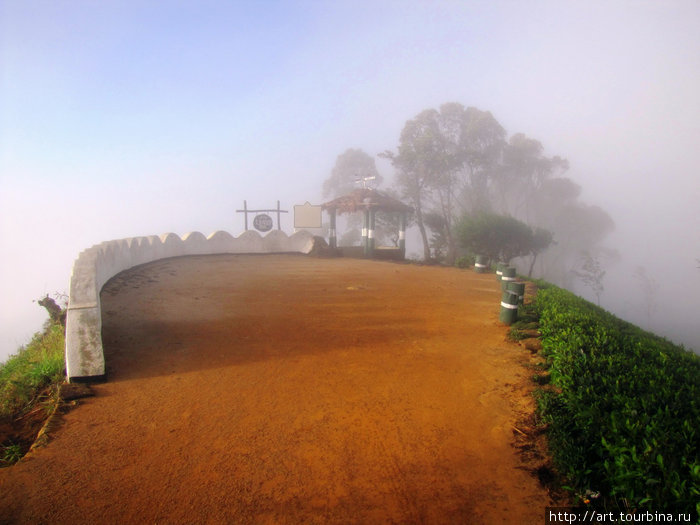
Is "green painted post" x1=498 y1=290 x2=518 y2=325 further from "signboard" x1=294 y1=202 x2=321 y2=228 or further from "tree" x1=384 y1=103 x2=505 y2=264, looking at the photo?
"tree" x1=384 y1=103 x2=505 y2=264

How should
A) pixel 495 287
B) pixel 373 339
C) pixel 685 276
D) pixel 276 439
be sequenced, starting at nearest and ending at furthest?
1. pixel 276 439
2. pixel 373 339
3. pixel 495 287
4. pixel 685 276

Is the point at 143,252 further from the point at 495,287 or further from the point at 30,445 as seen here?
the point at 495,287

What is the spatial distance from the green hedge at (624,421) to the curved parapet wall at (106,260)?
5101mm

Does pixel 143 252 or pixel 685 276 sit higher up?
pixel 143 252

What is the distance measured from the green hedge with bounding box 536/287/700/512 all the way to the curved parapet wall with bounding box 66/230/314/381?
5.10 meters

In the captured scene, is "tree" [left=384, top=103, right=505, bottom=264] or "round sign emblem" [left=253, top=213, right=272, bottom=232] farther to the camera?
"tree" [left=384, top=103, right=505, bottom=264]

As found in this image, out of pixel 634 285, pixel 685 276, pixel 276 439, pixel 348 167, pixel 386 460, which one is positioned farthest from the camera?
pixel 685 276

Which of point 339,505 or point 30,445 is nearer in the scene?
point 339,505

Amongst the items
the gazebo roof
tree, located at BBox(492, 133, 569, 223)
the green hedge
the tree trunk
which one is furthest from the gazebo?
tree, located at BBox(492, 133, 569, 223)

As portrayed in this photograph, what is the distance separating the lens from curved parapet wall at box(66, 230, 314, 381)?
15.4 feet

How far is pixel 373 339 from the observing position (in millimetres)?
6125

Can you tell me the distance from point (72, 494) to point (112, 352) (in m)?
2.84

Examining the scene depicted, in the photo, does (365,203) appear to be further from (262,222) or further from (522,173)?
(522,173)

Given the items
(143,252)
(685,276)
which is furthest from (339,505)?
(685,276)
